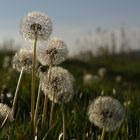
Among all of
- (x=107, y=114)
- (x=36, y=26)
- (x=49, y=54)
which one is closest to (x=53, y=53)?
(x=49, y=54)

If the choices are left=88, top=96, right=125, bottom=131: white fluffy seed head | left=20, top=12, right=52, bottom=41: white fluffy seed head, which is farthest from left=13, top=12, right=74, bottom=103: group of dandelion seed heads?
left=88, top=96, right=125, bottom=131: white fluffy seed head

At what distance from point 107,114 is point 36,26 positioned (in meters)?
0.56

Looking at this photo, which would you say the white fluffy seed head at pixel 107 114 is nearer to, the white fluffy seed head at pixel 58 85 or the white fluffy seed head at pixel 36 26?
the white fluffy seed head at pixel 58 85

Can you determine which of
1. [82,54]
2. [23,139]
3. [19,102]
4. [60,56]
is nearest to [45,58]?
[60,56]

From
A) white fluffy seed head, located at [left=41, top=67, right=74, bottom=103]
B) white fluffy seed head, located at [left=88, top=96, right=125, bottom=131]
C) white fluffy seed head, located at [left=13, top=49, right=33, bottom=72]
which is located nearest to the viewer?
white fluffy seed head, located at [left=88, top=96, right=125, bottom=131]

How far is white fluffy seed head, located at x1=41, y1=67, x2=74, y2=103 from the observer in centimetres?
236

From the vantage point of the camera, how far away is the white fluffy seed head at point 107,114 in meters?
2.19

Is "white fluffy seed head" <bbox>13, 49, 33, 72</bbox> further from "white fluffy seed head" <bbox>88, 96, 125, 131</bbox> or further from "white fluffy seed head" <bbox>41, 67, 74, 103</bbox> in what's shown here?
"white fluffy seed head" <bbox>88, 96, 125, 131</bbox>

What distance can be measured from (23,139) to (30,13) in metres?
0.69

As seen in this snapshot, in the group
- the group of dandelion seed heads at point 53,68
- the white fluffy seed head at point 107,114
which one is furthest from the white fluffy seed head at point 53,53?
the white fluffy seed head at point 107,114

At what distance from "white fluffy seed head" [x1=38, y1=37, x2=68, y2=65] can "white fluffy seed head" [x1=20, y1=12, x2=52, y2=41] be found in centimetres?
9

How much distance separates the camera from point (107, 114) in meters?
2.21

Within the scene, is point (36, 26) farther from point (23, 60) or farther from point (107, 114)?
point (107, 114)

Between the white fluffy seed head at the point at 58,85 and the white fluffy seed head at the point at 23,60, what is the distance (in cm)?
18
